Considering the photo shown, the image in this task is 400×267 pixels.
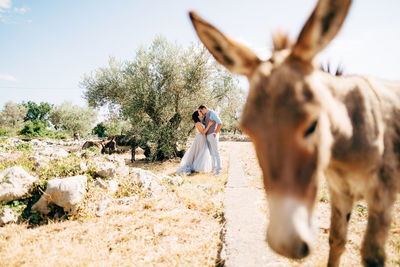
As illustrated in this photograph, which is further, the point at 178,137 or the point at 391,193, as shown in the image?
the point at 178,137

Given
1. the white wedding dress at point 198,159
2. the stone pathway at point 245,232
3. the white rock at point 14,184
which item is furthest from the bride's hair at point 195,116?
the white rock at point 14,184

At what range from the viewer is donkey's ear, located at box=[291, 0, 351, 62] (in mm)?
1055

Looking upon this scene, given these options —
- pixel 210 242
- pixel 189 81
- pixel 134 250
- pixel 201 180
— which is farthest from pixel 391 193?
pixel 189 81

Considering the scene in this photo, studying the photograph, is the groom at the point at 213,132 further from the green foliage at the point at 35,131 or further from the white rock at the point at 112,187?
the green foliage at the point at 35,131

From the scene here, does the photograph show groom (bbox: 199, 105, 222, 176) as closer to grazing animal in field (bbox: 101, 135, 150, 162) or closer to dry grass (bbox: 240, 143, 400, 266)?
dry grass (bbox: 240, 143, 400, 266)

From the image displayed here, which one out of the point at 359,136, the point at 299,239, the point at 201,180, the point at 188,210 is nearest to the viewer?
the point at 299,239

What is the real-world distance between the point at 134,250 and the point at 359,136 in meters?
2.93

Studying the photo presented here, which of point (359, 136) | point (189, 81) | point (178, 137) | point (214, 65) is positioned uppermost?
point (214, 65)

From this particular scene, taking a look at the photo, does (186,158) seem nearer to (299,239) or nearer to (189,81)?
(189,81)

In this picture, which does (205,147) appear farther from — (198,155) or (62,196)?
(62,196)

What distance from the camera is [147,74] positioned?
37.6 ft

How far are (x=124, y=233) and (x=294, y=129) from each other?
320 cm

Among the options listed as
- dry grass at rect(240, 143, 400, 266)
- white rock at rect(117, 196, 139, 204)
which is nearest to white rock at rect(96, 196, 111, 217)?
white rock at rect(117, 196, 139, 204)

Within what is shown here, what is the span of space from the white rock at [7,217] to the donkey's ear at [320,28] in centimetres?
527
